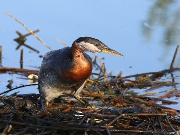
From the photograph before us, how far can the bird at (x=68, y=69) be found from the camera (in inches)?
320

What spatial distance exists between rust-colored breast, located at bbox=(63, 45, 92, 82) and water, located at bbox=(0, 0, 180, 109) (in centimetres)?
150

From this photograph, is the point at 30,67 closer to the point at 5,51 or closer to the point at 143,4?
the point at 5,51

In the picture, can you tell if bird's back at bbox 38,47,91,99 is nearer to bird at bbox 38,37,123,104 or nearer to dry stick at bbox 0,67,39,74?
bird at bbox 38,37,123,104

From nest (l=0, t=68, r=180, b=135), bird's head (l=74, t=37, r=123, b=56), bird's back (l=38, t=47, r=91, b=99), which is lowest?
nest (l=0, t=68, r=180, b=135)

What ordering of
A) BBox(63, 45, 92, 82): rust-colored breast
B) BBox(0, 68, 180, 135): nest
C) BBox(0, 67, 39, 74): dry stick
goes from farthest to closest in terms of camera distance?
1. BBox(0, 67, 39, 74): dry stick
2. BBox(63, 45, 92, 82): rust-colored breast
3. BBox(0, 68, 180, 135): nest

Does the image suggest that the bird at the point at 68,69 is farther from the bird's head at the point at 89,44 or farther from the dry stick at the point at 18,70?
the dry stick at the point at 18,70

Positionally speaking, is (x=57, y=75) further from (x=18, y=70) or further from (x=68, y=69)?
(x=18, y=70)

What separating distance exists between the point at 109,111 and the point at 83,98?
3.50ft

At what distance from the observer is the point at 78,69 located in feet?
26.6

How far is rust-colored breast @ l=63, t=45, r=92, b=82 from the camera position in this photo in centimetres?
811

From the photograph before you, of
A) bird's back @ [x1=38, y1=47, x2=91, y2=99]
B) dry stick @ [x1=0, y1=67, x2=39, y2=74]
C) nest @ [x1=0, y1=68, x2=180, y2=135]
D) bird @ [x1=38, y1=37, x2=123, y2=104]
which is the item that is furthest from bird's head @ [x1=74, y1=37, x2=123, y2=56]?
dry stick @ [x1=0, y1=67, x2=39, y2=74]

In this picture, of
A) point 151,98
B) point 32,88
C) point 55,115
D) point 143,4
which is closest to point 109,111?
point 55,115

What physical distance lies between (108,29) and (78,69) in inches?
181

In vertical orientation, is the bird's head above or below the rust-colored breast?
above
